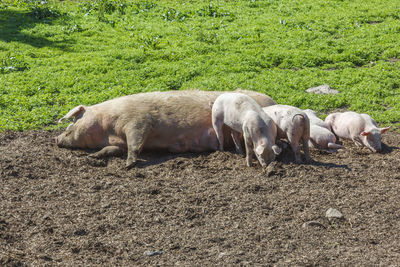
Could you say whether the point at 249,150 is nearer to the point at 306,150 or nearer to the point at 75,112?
the point at 306,150

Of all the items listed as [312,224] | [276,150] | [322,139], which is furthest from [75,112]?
[312,224]

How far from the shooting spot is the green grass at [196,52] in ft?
35.5

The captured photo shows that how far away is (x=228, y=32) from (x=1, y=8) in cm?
704

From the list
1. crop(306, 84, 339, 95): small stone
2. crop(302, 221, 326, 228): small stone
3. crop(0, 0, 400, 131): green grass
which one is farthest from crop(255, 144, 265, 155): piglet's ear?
crop(306, 84, 339, 95): small stone

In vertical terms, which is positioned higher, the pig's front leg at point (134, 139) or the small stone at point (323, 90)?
the pig's front leg at point (134, 139)

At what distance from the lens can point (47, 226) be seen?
6203 mm

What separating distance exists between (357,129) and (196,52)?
5.43 m

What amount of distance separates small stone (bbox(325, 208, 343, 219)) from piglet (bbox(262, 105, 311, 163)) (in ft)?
4.99

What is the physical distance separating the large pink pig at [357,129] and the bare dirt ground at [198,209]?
203 millimetres

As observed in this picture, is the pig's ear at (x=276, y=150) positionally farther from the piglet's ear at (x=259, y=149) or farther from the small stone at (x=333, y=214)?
the small stone at (x=333, y=214)

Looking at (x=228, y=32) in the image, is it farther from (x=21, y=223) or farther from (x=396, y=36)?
(x=21, y=223)

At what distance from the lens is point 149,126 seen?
8516mm

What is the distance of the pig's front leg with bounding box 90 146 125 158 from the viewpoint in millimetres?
8344

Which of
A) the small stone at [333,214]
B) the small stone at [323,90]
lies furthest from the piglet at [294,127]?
the small stone at [323,90]
